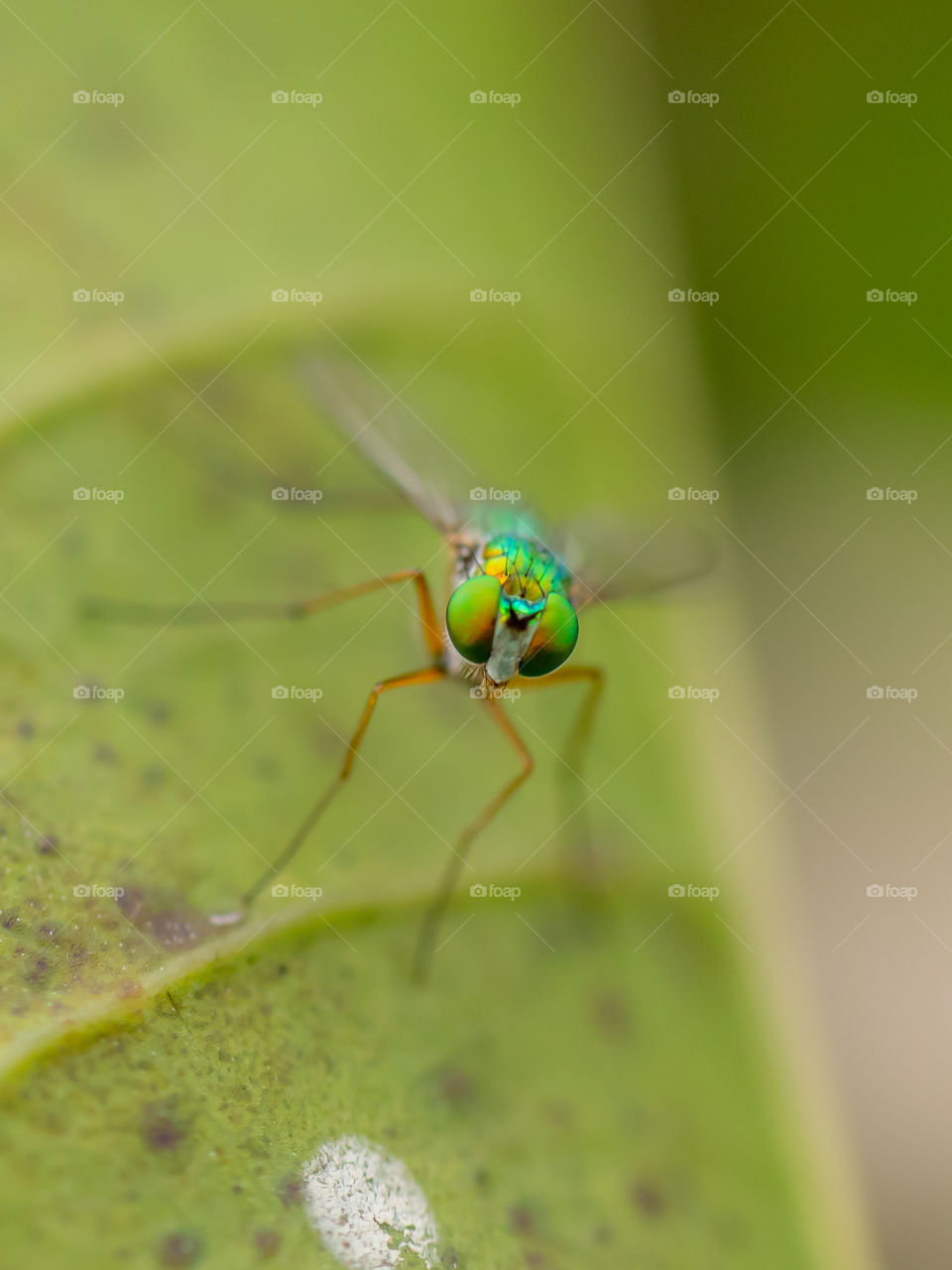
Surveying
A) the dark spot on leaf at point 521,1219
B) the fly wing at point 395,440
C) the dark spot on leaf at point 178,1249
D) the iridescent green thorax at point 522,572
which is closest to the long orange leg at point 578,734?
the iridescent green thorax at point 522,572

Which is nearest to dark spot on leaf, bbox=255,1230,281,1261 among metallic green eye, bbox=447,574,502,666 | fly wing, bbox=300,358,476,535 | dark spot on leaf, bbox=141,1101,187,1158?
dark spot on leaf, bbox=141,1101,187,1158

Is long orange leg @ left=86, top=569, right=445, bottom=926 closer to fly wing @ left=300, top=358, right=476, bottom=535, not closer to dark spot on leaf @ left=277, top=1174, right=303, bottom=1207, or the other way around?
fly wing @ left=300, top=358, right=476, bottom=535

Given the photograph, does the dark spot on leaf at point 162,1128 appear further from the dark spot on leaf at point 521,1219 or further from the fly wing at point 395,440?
the fly wing at point 395,440

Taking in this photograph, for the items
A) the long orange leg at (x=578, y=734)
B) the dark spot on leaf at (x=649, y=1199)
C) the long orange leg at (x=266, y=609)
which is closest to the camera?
the dark spot on leaf at (x=649, y=1199)

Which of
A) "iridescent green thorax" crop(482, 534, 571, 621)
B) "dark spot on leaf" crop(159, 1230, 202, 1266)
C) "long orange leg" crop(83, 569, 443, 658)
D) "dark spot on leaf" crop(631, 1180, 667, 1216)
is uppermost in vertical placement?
"iridescent green thorax" crop(482, 534, 571, 621)

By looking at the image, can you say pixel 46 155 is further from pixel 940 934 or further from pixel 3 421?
Result: pixel 940 934

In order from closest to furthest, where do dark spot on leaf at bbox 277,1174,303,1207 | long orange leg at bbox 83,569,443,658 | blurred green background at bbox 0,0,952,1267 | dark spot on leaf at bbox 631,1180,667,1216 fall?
dark spot on leaf at bbox 277,1174,303,1207
blurred green background at bbox 0,0,952,1267
dark spot on leaf at bbox 631,1180,667,1216
long orange leg at bbox 83,569,443,658
